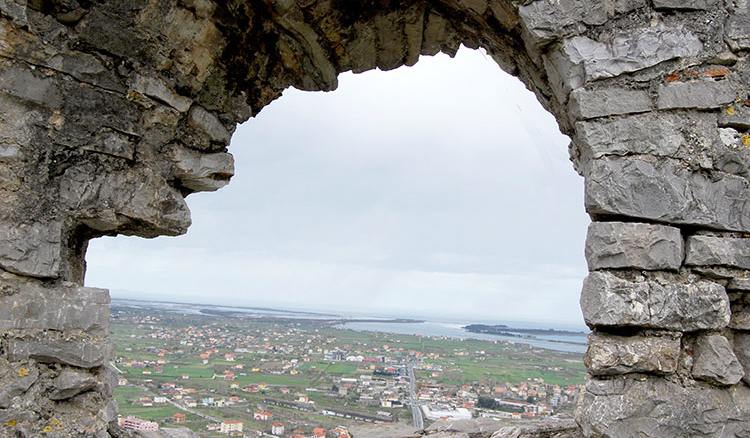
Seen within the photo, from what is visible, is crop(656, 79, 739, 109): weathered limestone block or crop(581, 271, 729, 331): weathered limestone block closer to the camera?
crop(581, 271, 729, 331): weathered limestone block

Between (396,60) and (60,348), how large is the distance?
11.0 feet

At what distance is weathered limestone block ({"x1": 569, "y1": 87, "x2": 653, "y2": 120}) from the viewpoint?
2883 millimetres

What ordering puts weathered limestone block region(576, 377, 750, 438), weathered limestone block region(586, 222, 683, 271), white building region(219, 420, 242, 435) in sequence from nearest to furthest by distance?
weathered limestone block region(576, 377, 750, 438), weathered limestone block region(586, 222, 683, 271), white building region(219, 420, 242, 435)

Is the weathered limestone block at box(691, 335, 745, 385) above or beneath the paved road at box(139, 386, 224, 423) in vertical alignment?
above

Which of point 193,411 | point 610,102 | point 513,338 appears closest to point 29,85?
point 610,102

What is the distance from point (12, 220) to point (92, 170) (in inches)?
22.9

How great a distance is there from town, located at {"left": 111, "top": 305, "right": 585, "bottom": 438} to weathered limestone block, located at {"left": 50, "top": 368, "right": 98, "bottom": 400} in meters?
1.05

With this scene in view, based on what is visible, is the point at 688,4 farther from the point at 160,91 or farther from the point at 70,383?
the point at 70,383

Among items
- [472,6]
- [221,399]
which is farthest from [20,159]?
[221,399]

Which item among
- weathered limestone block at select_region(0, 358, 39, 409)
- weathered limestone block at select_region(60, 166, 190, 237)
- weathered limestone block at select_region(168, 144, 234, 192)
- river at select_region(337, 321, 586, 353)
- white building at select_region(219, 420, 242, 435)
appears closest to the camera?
weathered limestone block at select_region(0, 358, 39, 409)

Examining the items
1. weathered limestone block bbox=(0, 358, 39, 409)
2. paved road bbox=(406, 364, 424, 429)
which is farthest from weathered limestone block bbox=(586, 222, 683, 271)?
weathered limestone block bbox=(0, 358, 39, 409)

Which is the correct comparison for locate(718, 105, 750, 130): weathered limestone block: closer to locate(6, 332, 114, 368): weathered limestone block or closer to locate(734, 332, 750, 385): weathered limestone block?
locate(734, 332, 750, 385): weathered limestone block

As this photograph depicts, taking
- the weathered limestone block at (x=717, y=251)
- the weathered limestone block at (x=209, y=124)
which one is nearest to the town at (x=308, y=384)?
the weathered limestone block at (x=209, y=124)

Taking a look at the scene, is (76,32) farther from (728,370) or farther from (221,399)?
(221,399)
